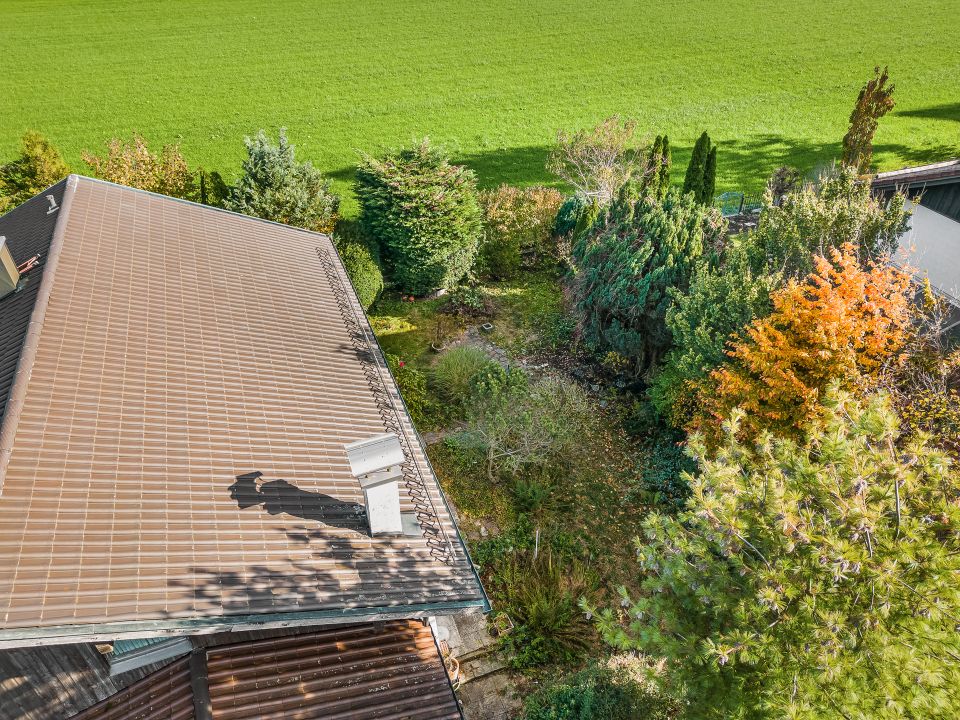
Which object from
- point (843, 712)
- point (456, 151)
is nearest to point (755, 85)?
point (456, 151)

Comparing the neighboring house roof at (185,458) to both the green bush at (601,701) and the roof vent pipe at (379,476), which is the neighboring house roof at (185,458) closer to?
the roof vent pipe at (379,476)

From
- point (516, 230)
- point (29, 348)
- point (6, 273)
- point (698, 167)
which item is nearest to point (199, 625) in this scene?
point (29, 348)

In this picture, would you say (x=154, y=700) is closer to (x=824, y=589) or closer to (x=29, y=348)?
(x=29, y=348)

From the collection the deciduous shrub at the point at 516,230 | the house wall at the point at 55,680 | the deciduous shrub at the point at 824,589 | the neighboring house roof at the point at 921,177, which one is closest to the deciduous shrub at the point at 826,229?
the neighboring house roof at the point at 921,177

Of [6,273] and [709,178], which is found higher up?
[709,178]

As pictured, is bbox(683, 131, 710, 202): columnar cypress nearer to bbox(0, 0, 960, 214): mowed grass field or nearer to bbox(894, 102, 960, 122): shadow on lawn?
bbox(0, 0, 960, 214): mowed grass field

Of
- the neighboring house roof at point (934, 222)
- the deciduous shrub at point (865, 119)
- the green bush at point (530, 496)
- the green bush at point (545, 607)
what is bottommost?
the green bush at point (545, 607)

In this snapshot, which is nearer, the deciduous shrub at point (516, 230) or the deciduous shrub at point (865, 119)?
the deciduous shrub at point (516, 230)
